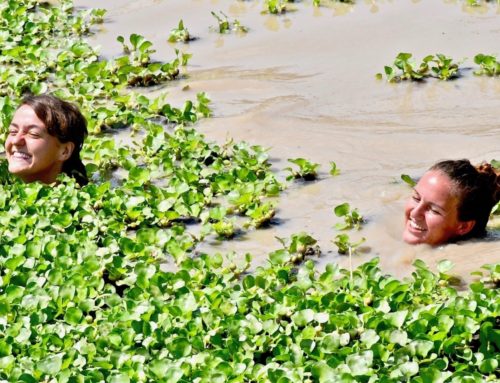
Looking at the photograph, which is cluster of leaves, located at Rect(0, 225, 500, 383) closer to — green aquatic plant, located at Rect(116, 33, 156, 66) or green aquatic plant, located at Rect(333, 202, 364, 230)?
green aquatic plant, located at Rect(333, 202, 364, 230)

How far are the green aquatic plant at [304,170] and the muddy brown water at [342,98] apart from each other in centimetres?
7

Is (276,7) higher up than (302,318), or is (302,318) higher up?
(276,7)

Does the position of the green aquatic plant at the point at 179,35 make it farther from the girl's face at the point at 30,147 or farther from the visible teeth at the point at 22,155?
the visible teeth at the point at 22,155

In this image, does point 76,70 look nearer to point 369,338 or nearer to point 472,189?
point 472,189

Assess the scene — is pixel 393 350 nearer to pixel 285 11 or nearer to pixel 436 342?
pixel 436 342

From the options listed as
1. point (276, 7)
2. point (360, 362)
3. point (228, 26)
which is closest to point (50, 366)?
point (360, 362)

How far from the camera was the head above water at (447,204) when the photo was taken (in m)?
6.47

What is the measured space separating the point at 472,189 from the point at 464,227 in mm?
212

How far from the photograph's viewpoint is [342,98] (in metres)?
8.39

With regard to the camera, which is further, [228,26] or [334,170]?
[228,26]

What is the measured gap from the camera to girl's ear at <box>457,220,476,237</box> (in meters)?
6.51

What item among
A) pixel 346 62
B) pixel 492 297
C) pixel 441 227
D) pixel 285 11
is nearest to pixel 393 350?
pixel 492 297

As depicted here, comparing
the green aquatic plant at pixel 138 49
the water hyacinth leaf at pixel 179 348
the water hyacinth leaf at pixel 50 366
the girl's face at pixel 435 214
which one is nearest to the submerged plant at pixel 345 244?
the girl's face at pixel 435 214

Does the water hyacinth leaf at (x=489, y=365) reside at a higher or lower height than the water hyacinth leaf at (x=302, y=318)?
lower
